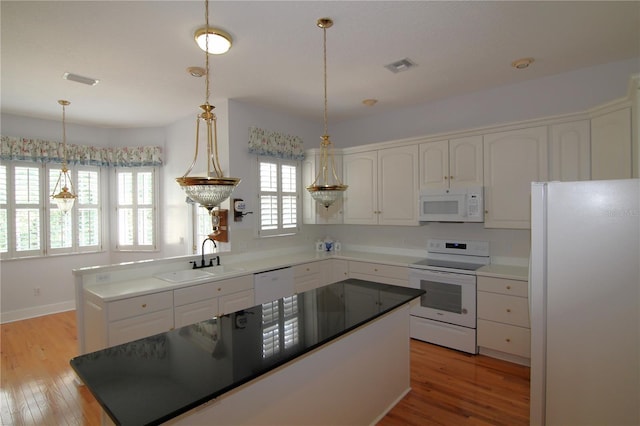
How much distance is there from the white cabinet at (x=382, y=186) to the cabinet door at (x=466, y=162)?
1.35 feet

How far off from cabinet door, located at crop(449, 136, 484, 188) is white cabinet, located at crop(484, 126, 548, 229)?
7 centimetres

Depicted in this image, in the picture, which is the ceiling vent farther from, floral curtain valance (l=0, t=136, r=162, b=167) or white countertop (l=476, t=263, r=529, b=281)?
floral curtain valance (l=0, t=136, r=162, b=167)

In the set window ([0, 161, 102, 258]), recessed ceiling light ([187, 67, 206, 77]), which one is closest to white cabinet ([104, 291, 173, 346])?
Result: recessed ceiling light ([187, 67, 206, 77])

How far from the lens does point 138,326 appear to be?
2711 millimetres

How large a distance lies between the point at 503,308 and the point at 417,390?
115 centimetres

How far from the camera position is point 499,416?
2.34 m

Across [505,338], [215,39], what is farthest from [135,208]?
[505,338]

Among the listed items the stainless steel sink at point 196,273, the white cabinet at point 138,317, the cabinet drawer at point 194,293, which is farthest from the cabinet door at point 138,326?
the stainless steel sink at point 196,273

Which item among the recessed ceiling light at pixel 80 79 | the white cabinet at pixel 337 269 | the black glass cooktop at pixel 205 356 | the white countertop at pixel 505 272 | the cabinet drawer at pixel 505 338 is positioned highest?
the recessed ceiling light at pixel 80 79

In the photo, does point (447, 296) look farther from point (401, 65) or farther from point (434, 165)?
point (401, 65)

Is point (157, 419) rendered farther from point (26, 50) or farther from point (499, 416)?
point (26, 50)

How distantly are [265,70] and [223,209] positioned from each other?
1.66 meters

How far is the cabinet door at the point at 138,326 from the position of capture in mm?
2584

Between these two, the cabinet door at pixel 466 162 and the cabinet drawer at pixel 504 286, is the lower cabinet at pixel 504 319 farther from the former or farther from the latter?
the cabinet door at pixel 466 162
